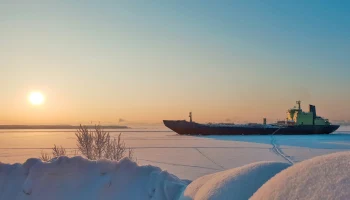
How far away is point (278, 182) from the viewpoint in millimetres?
1090

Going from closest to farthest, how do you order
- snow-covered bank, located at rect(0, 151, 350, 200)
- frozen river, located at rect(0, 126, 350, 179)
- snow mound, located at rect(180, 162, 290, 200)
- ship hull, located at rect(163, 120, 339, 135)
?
snow mound, located at rect(180, 162, 290, 200)
snow-covered bank, located at rect(0, 151, 350, 200)
frozen river, located at rect(0, 126, 350, 179)
ship hull, located at rect(163, 120, 339, 135)

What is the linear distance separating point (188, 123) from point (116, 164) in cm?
3737

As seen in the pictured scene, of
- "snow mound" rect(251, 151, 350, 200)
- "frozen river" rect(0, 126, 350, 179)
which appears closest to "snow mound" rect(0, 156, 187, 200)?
"snow mound" rect(251, 151, 350, 200)

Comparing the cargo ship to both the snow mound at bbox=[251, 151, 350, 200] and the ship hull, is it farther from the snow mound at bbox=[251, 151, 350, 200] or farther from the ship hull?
the snow mound at bbox=[251, 151, 350, 200]

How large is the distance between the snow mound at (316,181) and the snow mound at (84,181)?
2.70 ft

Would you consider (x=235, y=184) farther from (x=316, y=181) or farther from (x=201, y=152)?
(x=201, y=152)

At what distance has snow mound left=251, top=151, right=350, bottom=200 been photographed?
872 mm

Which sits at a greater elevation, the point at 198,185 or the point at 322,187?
the point at 322,187

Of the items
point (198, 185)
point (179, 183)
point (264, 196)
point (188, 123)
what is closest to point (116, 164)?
point (179, 183)

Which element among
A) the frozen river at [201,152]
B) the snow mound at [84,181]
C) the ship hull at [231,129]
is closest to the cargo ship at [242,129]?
the ship hull at [231,129]

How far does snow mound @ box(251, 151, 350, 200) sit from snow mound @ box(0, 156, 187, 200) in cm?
82

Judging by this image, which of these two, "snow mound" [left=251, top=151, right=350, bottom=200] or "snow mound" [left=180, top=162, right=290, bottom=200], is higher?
"snow mound" [left=251, top=151, right=350, bottom=200]

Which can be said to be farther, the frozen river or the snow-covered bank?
the frozen river

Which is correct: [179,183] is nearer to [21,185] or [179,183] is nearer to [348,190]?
[21,185]
